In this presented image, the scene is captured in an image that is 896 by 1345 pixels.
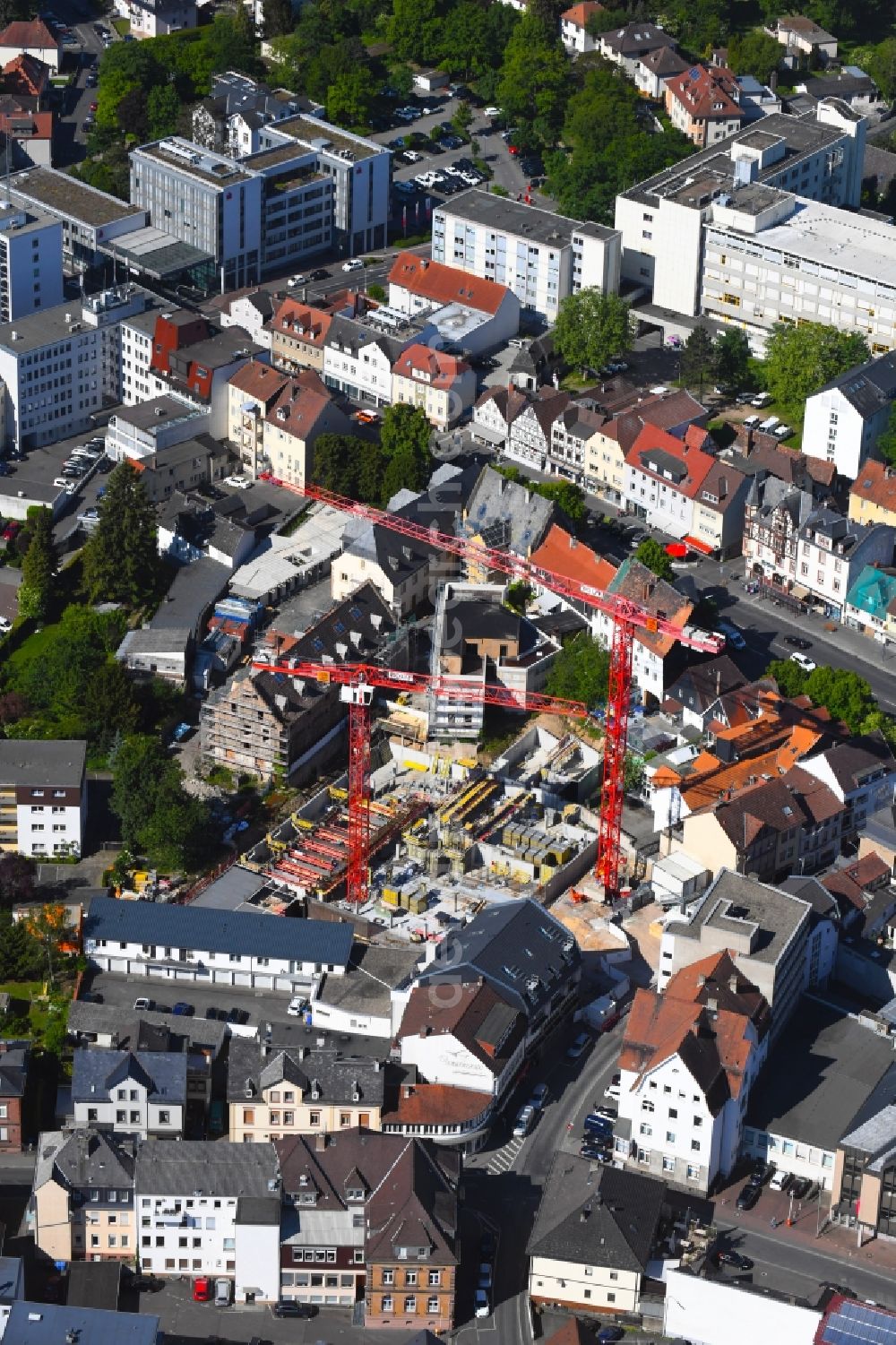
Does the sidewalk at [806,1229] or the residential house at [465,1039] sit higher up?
the residential house at [465,1039]

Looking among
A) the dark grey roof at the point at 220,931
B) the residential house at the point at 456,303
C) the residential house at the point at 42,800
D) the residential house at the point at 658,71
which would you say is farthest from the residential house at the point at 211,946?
the residential house at the point at 658,71

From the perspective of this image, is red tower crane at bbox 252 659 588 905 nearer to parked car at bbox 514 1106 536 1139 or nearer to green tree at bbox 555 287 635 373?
parked car at bbox 514 1106 536 1139

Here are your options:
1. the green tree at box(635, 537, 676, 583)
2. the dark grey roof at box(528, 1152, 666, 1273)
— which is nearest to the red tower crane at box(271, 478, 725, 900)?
the green tree at box(635, 537, 676, 583)

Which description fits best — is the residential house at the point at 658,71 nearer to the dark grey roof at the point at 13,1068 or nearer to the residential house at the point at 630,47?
the residential house at the point at 630,47

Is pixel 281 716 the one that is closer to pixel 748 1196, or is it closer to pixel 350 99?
pixel 748 1196

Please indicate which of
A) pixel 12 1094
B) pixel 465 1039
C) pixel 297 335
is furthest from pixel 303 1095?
pixel 297 335

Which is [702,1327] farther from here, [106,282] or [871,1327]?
[106,282]
